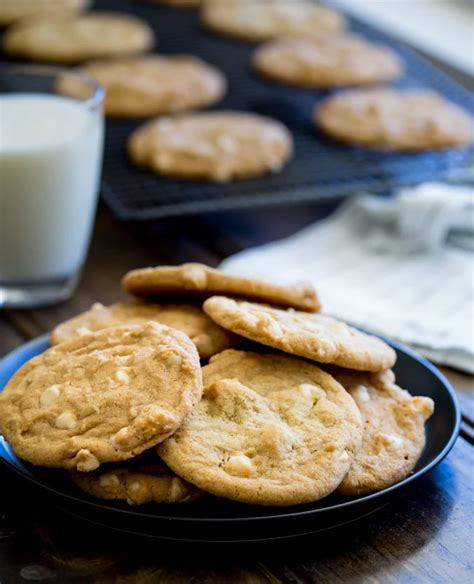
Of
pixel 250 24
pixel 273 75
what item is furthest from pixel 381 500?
pixel 250 24

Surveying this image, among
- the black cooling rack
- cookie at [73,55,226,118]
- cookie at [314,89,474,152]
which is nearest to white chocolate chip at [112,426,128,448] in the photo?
the black cooling rack

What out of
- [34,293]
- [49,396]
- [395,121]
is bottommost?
[34,293]

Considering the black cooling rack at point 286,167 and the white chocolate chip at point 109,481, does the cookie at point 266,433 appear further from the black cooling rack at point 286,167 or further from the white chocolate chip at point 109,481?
the black cooling rack at point 286,167

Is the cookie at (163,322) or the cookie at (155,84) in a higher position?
the cookie at (163,322)

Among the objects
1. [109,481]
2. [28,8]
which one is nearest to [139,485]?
[109,481]

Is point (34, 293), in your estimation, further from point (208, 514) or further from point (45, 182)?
point (208, 514)

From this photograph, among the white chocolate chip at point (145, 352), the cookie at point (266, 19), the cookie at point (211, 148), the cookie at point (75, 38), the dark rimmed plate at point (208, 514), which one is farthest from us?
the cookie at point (266, 19)

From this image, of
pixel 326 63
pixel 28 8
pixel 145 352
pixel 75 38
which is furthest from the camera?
pixel 28 8

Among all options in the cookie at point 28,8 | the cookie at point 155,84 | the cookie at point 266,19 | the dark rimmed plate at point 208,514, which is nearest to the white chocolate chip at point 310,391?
the dark rimmed plate at point 208,514
